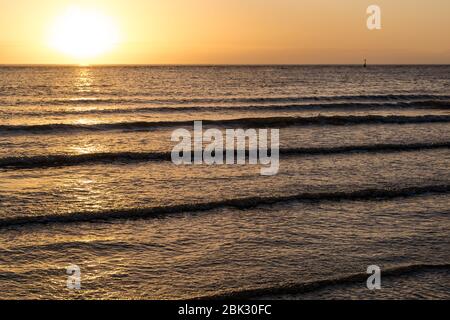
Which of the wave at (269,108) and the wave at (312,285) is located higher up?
the wave at (269,108)

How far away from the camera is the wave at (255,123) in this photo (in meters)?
23.4

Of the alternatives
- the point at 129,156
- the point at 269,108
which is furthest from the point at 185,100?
the point at 129,156

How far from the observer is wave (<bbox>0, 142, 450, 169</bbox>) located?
15.5 m

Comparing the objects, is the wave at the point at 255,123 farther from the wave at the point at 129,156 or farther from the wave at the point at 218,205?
the wave at the point at 218,205

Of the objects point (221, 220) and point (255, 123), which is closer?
point (221, 220)

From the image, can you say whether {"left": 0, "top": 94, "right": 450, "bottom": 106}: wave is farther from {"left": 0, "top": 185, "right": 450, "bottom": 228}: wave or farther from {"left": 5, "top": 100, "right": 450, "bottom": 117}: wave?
{"left": 0, "top": 185, "right": 450, "bottom": 228}: wave

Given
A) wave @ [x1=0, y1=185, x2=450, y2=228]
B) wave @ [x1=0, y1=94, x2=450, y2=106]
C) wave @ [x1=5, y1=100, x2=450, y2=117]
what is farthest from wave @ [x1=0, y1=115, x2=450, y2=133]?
wave @ [x1=0, y1=185, x2=450, y2=228]

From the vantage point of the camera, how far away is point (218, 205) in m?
11.0

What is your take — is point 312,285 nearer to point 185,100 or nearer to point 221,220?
point 221,220

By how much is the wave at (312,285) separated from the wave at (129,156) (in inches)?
376

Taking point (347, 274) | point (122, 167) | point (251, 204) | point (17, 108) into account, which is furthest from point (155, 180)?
point (17, 108)

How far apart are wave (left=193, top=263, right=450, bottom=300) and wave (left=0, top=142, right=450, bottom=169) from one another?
9.56 m

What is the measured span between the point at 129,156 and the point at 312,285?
1052 centimetres

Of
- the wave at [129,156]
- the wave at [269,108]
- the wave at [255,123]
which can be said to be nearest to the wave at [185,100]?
the wave at [269,108]
